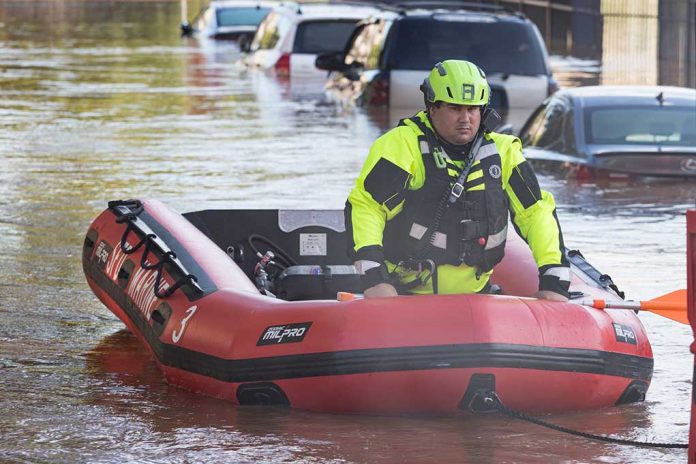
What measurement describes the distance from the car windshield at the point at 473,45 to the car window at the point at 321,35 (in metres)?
7.51

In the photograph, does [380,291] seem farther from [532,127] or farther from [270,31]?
[270,31]

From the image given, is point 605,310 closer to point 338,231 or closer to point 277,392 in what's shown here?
point 277,392

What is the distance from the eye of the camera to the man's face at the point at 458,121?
8.47 m

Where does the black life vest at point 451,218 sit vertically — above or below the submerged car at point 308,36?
above

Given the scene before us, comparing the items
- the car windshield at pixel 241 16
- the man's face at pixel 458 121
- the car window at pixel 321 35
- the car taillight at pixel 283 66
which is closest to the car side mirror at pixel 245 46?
the car taillight at pixel 283 66

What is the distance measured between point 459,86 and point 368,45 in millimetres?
15254

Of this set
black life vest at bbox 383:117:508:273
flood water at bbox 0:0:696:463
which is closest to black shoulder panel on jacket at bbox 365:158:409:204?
black life vest at bbox 383:117:508:273

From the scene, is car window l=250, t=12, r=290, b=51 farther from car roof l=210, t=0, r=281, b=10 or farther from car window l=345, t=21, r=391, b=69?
car roof l=210, t=0, r=281, b=10

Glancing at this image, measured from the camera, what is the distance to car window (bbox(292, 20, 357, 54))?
96.8 ft

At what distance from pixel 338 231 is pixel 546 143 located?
233 inches

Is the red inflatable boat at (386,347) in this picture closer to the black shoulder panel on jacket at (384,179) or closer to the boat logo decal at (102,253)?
the black shoulder panel on jacket at (384,179)

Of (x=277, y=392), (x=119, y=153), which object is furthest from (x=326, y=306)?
(x=119, y=153)

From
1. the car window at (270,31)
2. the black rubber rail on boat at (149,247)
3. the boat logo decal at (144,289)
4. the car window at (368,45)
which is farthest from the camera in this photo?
the car window at (270,31)

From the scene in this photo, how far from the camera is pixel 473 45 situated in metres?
21.8
